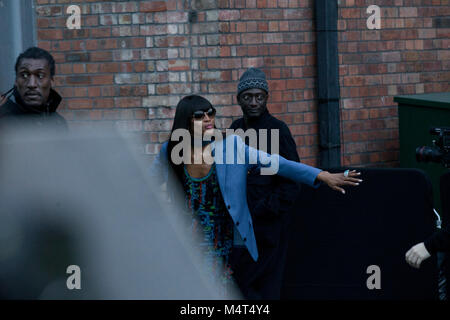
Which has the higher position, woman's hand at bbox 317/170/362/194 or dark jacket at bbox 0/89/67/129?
dark jacket at bbox 0/89/67/129

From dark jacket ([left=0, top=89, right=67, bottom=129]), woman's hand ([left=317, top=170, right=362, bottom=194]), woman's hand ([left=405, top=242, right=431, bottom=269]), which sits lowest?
woman's hand ([left=405, top=242, right=431, bottom=269])

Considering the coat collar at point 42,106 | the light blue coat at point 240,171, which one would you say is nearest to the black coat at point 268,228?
the light blue coat at point 240,171

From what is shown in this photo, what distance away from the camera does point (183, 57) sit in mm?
5898

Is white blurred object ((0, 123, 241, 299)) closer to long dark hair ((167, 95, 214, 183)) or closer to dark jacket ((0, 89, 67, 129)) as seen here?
dark jacket ((0, 89, 67, 129))

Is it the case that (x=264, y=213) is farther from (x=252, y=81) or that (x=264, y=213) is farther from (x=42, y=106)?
(x=42, y=106)

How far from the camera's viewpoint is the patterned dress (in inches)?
148

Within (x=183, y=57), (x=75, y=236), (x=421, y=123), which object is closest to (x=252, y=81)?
(x=183, y=57)

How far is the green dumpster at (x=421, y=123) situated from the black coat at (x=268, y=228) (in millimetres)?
1819

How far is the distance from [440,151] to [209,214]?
5.12ft

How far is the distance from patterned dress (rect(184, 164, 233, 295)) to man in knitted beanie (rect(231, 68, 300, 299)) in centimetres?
21

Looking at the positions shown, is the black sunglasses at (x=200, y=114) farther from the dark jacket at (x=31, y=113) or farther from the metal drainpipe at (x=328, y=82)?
the metal drainpipe at (x=328, y=82)

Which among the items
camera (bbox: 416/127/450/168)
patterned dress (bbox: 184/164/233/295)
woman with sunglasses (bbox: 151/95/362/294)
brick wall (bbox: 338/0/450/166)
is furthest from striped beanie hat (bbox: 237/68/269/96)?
brick wall (bbox: 338/0/450/166)

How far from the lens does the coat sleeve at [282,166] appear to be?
3.67 m
